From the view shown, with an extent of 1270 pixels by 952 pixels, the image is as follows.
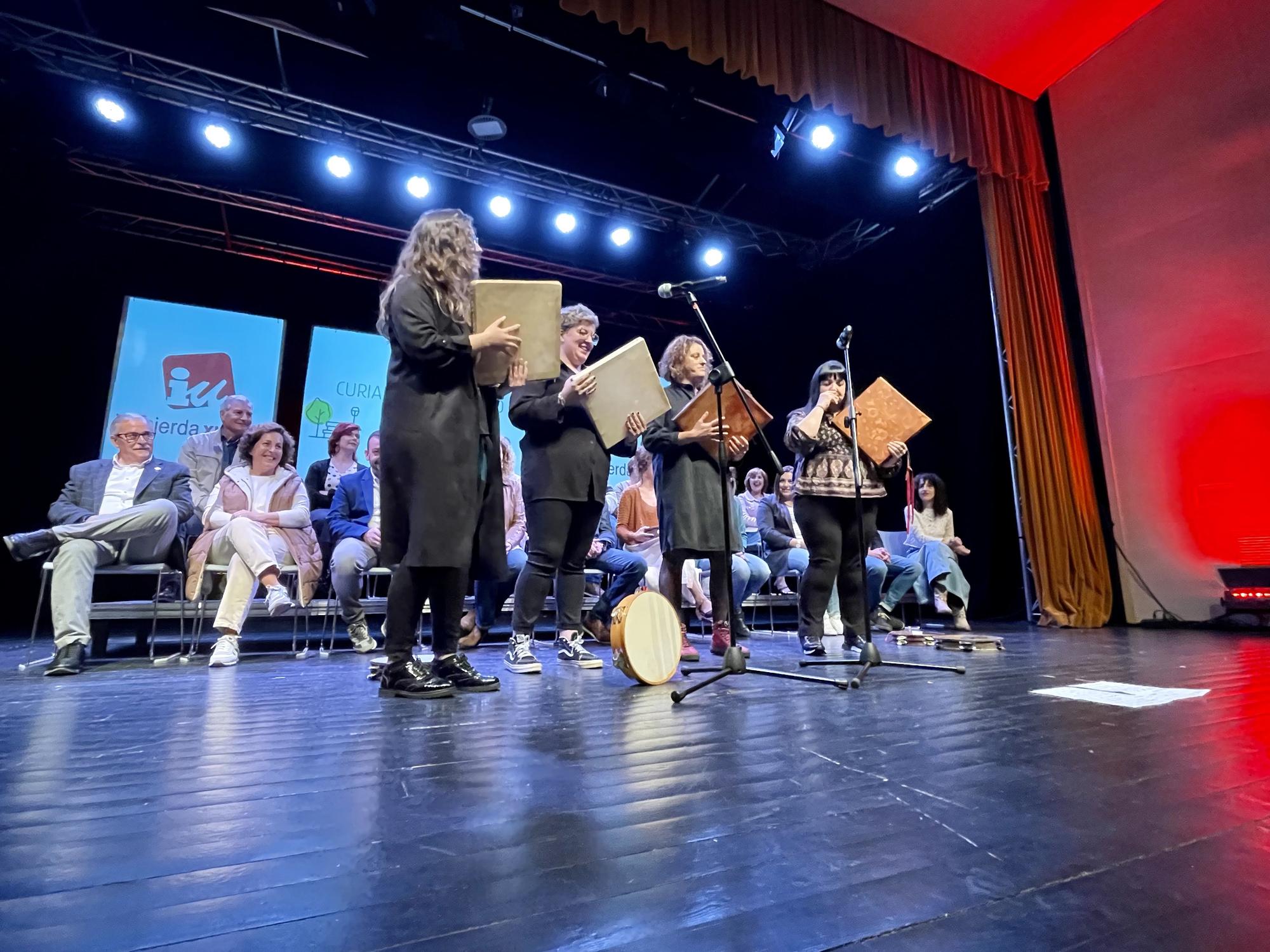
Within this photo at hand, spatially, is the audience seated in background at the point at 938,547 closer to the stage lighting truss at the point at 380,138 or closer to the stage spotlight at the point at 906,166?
the stage spotlight at the point at 906,166

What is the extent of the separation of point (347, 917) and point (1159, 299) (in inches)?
229

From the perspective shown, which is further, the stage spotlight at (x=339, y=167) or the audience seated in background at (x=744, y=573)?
the stage spotlight at (x=339, y=167)

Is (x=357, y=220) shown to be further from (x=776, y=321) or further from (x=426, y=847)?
(x=426, y=847)

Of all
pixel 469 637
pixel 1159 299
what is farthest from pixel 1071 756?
pixel 1159 299

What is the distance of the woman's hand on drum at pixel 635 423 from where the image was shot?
2596 millimetres

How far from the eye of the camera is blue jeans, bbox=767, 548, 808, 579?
4.85 meters

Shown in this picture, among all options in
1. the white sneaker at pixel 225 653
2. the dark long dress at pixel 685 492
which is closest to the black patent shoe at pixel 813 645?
the dark long dress at pixel 685 492

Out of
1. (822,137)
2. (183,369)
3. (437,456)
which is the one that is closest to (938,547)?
(822,137)

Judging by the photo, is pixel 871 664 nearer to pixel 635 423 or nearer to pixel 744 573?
pixel 635 423

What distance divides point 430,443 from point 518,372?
13.8 inches

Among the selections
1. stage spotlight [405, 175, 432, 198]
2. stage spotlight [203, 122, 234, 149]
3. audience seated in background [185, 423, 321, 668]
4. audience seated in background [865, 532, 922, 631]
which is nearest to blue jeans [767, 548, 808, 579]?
audience seated in background [865, 532, 922, 631]

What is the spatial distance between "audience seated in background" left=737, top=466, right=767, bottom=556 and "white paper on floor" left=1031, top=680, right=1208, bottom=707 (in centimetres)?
304

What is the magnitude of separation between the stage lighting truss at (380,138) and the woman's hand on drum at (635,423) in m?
3.98

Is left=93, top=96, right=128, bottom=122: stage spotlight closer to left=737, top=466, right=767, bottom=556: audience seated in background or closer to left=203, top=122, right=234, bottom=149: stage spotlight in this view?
left=203, top=122, right=234, bottom=149: stage spotlight
